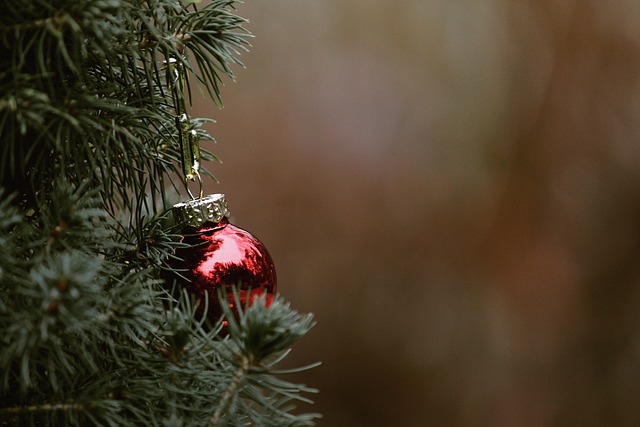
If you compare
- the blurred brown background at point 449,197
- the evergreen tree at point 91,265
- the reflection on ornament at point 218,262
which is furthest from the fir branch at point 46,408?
the blurred brown background at point 449,197

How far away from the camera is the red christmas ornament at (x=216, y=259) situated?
443mm

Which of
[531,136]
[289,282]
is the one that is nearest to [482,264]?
[531,136]

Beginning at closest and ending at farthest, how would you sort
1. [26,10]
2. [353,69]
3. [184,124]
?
[26,10] → [184,124] → [353,69]

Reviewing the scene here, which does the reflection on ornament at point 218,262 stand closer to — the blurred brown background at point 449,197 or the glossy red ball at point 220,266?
the glossy red ball at point 220,266

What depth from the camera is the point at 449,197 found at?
1459 millimetres

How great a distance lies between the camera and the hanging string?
431 millimetres

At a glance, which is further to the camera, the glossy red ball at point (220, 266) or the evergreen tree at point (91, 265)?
the glossy red ball at point (220, 266)

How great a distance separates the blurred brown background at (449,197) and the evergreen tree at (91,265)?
1.00 meters

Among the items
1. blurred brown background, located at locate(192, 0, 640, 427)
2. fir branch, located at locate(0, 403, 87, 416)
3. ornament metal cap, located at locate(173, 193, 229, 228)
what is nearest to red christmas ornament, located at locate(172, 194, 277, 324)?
ornament metal cap, located at locate(173, 193, 229, 228)

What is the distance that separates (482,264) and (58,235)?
4.00 ft

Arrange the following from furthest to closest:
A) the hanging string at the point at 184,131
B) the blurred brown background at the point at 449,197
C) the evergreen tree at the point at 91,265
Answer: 1. the blurred brown background at the point at 449,197
2. the hanging string at the point at 184,131
3. the evergreen tree at the point at 91,265

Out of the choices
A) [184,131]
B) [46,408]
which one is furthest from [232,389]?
[184,131]

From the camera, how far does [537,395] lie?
1458 mm

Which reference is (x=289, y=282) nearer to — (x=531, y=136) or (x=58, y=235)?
(x=531, y=136)
